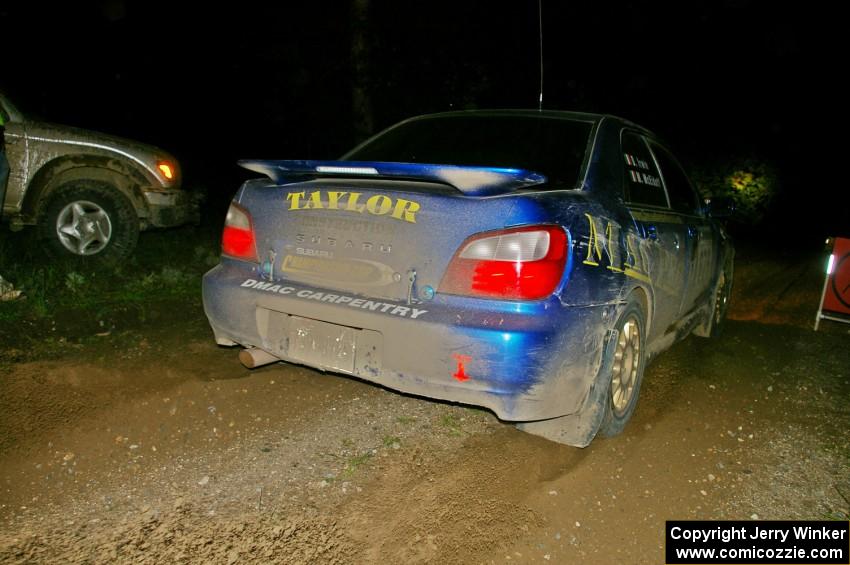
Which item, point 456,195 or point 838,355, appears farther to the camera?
point 838,355

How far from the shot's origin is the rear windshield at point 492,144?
135 inches

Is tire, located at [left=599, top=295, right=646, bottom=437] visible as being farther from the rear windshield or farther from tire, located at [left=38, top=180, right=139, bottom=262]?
tire, located at [left=38, top=180, right=139, bottom=262]

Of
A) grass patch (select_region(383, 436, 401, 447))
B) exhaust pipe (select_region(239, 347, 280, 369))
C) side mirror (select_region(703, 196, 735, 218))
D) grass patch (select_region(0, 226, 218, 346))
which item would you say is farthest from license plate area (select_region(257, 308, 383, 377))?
side mirror (select_region(703, 196, 735, 218))

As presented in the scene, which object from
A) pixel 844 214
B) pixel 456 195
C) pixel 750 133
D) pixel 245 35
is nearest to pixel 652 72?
pixel 750 133

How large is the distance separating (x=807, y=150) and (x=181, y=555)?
29.3 meters

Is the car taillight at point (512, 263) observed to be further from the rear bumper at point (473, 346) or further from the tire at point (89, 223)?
the tire at point (89, 223)

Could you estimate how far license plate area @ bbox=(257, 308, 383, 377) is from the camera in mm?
2812

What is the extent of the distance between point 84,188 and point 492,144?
433cm

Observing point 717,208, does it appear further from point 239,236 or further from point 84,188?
point 84,188

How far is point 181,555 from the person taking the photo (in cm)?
232

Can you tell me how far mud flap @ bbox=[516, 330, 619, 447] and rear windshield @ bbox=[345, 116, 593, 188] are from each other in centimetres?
85

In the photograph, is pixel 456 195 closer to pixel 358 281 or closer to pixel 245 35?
pixel 358 281

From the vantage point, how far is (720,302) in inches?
220

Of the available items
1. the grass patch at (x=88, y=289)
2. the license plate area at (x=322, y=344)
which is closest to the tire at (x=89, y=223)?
the grass patch at (x=88, y=289)
